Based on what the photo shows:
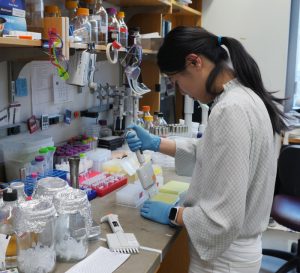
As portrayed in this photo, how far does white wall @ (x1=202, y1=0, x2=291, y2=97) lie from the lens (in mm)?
3134

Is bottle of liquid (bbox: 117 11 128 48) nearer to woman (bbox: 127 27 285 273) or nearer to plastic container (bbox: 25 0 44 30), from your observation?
plastic container (bbox: 25 0 44 30)

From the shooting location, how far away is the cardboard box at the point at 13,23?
3.92ft

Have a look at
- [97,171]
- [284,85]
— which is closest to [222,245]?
[97,171]

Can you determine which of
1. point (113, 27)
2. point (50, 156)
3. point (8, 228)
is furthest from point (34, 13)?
point (8, 228)

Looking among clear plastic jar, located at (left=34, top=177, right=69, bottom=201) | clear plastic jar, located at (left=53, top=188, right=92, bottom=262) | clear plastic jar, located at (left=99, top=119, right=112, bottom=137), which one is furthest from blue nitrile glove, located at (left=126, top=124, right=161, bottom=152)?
clear plastic jar, located at (left=99, top=119, right=112, bottom=137)

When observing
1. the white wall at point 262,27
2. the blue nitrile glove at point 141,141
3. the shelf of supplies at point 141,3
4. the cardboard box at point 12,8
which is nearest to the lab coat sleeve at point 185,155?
the blue nitrile glove at point 141,141

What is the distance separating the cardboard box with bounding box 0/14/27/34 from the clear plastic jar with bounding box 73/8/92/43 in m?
0.32

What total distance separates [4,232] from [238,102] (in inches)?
30.6

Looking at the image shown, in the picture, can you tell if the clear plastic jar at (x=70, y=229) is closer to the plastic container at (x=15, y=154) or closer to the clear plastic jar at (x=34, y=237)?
the clear plastic jar at (x=34, y=237)

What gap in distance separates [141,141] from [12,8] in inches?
28.7

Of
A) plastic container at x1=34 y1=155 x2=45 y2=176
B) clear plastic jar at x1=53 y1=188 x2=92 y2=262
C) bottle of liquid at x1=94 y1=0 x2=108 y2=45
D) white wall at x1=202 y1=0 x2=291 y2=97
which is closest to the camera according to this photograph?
clear plastic jar at x1=53 y1=188 x2=92 y2=262

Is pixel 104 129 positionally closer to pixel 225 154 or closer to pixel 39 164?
pixel 39 164

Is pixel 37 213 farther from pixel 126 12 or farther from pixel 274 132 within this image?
pixel 126 12

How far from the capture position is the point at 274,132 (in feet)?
4.14
